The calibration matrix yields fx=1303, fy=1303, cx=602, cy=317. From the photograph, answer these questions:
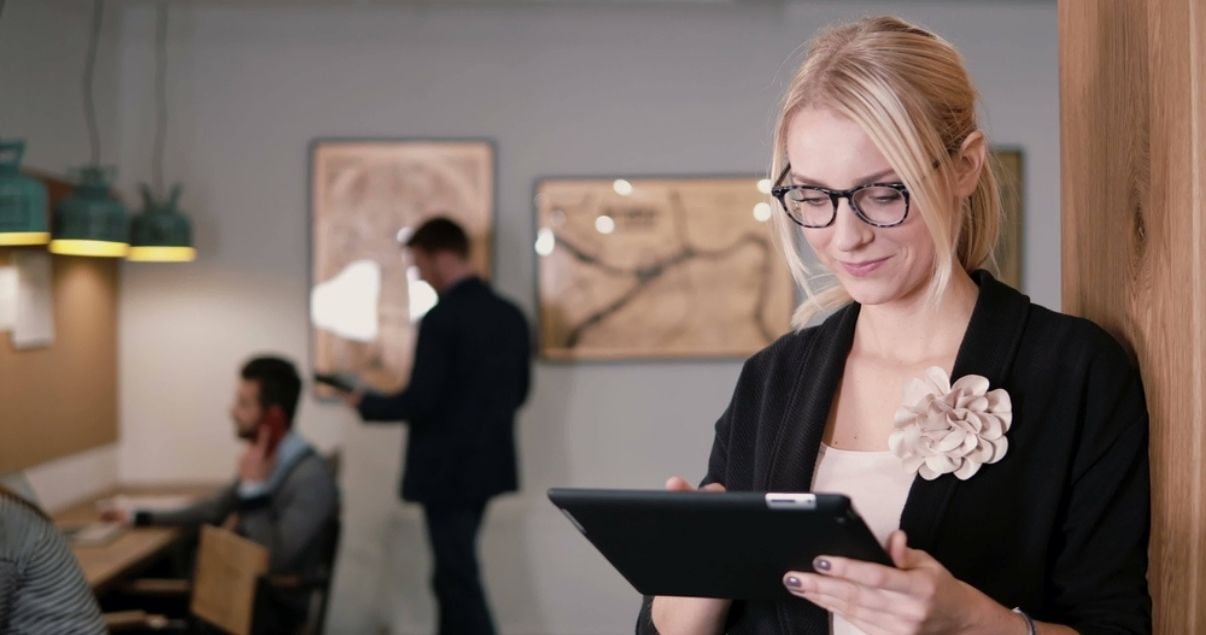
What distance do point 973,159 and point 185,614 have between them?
130 inches

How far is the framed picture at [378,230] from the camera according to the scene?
17.2 feet

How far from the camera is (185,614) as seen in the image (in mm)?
3943

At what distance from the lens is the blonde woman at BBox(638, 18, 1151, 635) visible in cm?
122

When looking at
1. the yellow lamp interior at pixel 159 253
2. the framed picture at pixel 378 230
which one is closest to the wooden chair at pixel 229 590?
the yellow lamp interior at pixel 159 253

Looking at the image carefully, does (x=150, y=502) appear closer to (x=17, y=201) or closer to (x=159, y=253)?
(x=159, y=253)

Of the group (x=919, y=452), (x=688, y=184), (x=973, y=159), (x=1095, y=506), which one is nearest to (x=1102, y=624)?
(x=1095, y=506)

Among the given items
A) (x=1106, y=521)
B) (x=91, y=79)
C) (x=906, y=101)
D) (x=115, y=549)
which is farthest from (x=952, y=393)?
(x=91, y=79)

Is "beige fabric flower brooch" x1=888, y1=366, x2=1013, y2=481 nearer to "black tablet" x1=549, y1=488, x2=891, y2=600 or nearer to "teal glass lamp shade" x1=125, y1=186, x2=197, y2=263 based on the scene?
"black tablet" x1=549, y1=488, x2=891, y2=600

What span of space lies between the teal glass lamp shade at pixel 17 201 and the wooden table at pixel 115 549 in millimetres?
890

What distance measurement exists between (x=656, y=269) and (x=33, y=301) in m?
2.34

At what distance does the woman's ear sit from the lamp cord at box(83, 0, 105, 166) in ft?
14.0

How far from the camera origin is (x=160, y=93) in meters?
5.23

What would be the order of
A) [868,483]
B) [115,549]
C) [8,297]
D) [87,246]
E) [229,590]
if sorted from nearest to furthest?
[868,483]
[229,590]
[115,549]
[8,297]
[87,246]

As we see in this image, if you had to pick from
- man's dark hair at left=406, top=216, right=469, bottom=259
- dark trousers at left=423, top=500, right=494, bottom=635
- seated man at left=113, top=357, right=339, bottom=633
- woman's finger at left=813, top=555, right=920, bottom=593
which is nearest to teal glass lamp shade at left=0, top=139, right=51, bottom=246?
seated man at left=113, top=357, right=339, bottom=633
